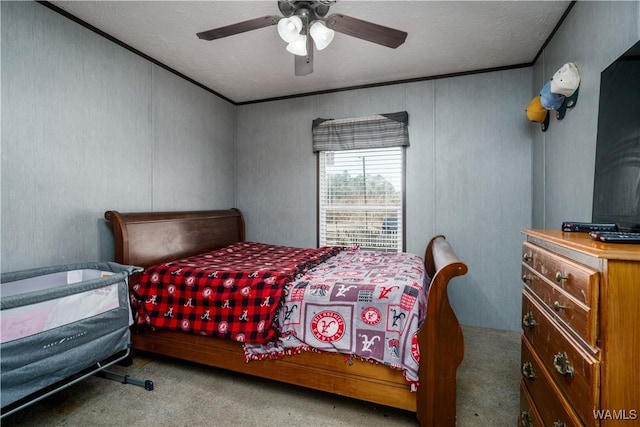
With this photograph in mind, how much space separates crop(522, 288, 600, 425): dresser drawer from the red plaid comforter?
1.31m

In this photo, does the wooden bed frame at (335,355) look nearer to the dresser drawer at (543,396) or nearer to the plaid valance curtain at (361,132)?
the dresser drawer at (543,396)

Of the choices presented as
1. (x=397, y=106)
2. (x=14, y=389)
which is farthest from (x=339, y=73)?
(x=14, y=389)

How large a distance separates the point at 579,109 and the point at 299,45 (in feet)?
6.13

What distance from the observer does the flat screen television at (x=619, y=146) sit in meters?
1.25

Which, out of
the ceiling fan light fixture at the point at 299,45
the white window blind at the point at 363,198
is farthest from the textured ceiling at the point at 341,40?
the white window blind at the point at 363,198

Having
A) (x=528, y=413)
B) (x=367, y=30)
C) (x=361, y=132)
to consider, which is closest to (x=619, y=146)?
(x=528, y=413)

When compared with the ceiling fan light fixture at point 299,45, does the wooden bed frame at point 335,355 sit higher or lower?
lower

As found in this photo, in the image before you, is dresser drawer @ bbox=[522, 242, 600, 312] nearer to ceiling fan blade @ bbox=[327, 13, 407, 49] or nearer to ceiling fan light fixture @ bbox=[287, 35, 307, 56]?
ceiling fan blade @ bbox=[327, 13, 407, 49]

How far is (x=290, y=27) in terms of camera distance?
1710 millimetres

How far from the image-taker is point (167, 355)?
227 cm

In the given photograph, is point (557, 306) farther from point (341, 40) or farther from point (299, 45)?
point (341, 40)

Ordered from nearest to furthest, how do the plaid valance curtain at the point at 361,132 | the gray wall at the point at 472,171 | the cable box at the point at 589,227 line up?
the cable box at the point at 589,227
the gray wall at the point at 472,171
the plaid valance curtain at the point at 361,132

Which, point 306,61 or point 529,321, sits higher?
point 306,61

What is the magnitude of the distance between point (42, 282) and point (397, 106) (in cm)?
343
